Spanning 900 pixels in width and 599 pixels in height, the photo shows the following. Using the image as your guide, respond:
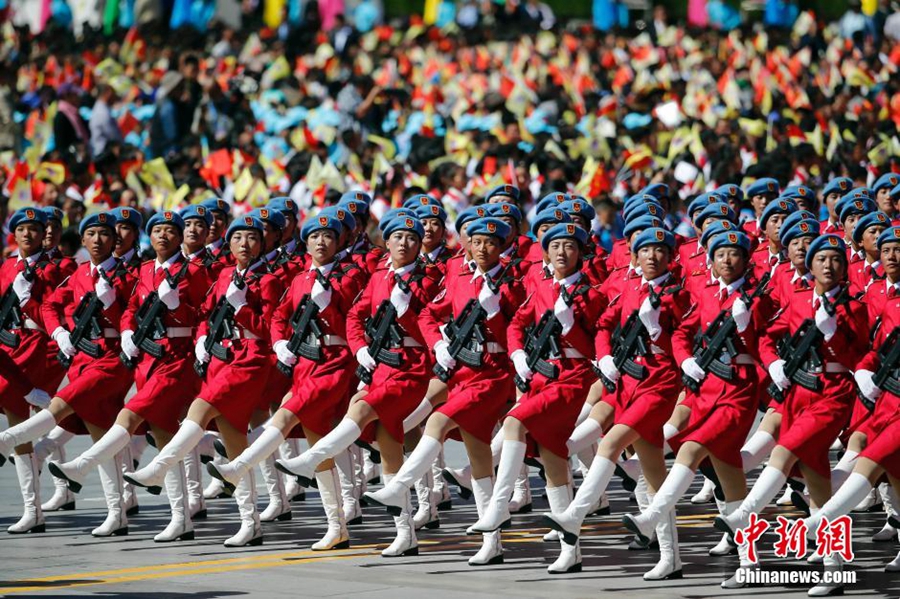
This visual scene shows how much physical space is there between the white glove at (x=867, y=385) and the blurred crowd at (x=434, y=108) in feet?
24.3

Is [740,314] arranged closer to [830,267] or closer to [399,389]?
[830,267]

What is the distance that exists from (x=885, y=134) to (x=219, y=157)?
7.53 meters

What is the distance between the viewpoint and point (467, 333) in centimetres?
1174

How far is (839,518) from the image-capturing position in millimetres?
10297

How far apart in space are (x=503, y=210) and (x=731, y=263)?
2.14m

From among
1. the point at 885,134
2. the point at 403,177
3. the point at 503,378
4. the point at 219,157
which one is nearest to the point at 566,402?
the point at 503,378

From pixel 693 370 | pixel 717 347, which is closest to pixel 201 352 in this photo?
pixel 693 370

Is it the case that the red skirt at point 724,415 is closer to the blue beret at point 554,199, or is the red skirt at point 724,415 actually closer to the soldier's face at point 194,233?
the blue beret at point 554,199

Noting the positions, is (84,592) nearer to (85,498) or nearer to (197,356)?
(197,356)

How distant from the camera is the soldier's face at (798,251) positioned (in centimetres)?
1145

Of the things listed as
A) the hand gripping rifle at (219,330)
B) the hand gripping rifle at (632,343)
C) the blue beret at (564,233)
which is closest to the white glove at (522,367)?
the hand gripping rifle at (632,343)

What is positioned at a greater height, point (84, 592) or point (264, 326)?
point (264, 326)

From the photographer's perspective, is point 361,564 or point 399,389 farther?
point 399,389

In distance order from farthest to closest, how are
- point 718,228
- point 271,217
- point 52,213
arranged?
1. point 52,213
2. point 271,217
3. point 718,228
